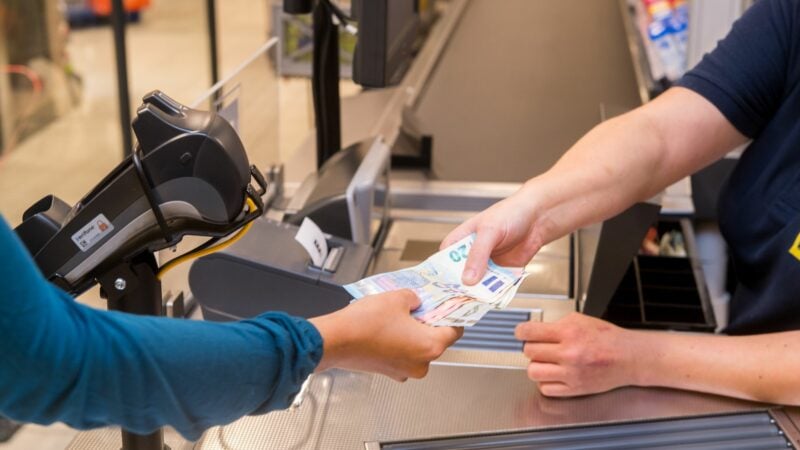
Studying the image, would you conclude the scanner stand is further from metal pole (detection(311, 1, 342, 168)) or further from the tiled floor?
the tiled floor

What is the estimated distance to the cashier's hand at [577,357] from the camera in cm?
139

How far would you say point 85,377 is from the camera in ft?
2.55

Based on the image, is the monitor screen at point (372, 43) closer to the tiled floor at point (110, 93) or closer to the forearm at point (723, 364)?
the forearm at point (723, 364)

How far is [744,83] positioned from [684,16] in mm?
1792

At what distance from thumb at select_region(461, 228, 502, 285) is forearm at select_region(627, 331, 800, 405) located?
0.80 feet

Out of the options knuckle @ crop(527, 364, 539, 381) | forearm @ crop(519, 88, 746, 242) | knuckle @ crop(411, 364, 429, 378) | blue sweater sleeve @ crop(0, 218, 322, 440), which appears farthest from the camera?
forearm @ crop(519, 88, 746, 242)

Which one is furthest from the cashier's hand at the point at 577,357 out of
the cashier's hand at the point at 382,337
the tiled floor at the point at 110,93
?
the tiled floor at the point at 110,93

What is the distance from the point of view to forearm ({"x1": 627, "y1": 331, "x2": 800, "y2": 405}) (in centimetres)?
137

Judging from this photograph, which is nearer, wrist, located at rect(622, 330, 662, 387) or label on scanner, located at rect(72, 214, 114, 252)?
label on scanner, located at rect(72, 214, 114, 252)

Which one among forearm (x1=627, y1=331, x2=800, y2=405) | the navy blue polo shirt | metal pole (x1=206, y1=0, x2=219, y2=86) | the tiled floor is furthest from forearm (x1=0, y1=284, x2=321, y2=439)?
metal pole (x1=206, y1=0, x2=219, y2=86)

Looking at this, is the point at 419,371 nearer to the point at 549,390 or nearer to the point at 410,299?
the point at 410,299

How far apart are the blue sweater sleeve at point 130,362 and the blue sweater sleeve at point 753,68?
1024 millimetres

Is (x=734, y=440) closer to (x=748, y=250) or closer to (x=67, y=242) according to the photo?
(x=748, y=250)

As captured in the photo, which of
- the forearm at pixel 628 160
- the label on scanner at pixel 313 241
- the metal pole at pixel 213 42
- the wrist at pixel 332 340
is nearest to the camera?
the wrist at pixel 332 340
